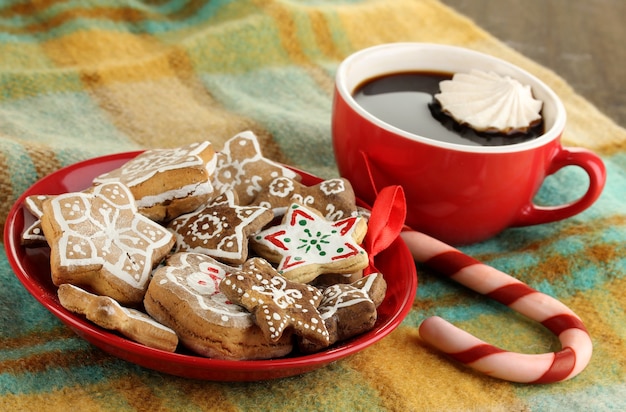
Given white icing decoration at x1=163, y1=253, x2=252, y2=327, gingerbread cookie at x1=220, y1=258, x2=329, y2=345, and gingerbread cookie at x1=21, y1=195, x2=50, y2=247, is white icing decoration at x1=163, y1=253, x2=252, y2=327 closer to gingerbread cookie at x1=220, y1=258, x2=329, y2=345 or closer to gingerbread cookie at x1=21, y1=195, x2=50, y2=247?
gingerbread cookie at x1=220, y1=258, x2=329, y2=345

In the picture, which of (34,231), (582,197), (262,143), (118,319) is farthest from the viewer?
(262,143)

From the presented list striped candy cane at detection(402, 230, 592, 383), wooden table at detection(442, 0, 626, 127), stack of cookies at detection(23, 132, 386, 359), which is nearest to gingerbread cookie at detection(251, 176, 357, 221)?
stack of cookies at detection(23, 132, 386, 359)

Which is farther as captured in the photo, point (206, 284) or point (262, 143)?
point (262, 143)

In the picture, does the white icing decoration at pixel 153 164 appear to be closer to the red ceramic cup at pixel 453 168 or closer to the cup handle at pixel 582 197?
the red ceramic cup at pixel 453 168

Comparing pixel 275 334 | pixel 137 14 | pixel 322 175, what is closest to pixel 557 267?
pixel 322 175

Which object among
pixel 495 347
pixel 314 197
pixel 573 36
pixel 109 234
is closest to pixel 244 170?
pixel 314 197

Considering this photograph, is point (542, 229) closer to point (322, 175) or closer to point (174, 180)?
point (322, 175)

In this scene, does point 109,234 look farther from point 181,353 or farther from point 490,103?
point 490,103
